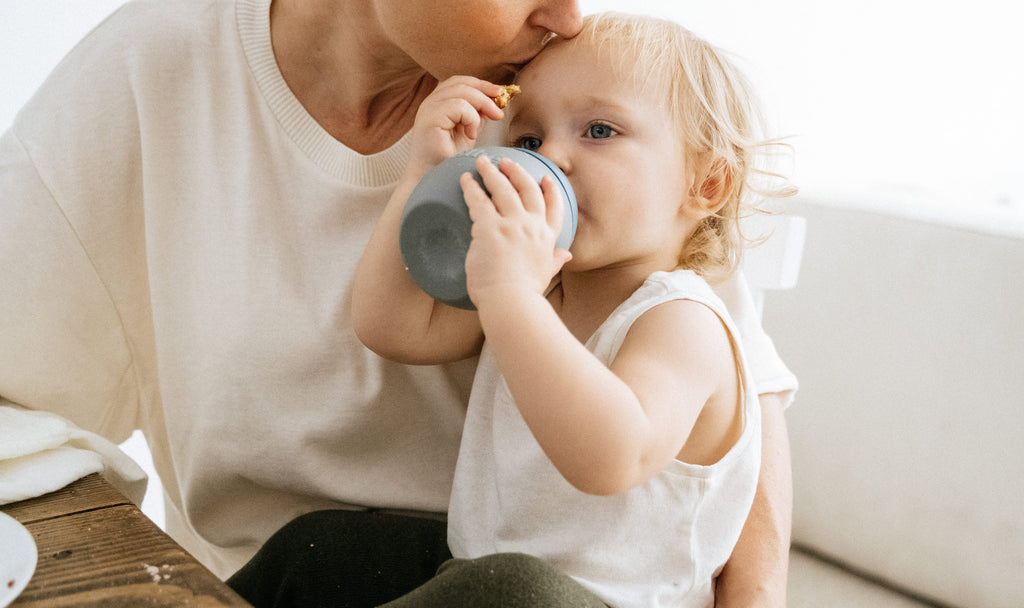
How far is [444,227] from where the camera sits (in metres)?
0.70

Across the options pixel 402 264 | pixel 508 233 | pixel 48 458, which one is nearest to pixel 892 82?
pixel 402 264

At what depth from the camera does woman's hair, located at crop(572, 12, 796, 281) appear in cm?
87

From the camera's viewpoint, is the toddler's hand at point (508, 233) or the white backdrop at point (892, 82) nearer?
the toddler's hand at point (508, 233)

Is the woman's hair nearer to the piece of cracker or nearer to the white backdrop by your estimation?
the piece of cracker

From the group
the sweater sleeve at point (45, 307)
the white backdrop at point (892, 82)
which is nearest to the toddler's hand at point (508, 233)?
the sweater sleeve at point (45, 307)

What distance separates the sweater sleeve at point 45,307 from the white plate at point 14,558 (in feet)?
1.23

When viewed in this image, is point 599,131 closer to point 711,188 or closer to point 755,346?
point 711,188

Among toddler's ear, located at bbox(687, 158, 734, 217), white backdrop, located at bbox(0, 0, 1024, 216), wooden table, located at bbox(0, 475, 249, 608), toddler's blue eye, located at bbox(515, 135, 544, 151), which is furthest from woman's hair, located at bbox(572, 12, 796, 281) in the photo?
white backdrop, located at bbox(0, 0, 1024, 216)

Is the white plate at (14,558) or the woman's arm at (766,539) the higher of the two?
the white plate at (14,558)

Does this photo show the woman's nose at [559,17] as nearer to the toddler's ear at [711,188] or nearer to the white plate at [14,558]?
the toddler's ear at [711,188]

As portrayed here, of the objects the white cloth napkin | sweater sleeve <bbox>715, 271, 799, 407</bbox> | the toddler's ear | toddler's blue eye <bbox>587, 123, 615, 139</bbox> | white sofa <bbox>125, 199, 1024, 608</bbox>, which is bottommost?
white sofa <bbox>125, 199, 1024, 608</bbox>

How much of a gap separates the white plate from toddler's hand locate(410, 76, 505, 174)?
49 centimetres

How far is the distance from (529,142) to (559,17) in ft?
0.44

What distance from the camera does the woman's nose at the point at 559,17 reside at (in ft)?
2.83
